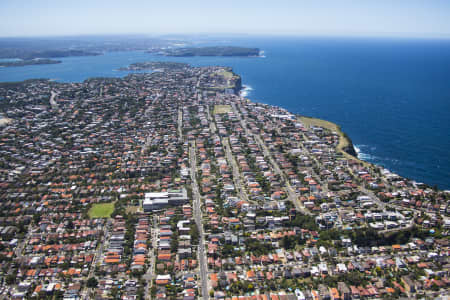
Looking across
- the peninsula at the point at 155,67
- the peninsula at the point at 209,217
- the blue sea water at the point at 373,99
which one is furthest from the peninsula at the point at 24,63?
the peninsula at the point at 209,217

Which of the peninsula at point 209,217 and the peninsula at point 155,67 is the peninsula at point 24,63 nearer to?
the peninsula at point 155,67

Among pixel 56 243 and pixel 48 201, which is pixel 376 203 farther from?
pixel 48 201

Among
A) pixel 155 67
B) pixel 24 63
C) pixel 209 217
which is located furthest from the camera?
pixel 24 63

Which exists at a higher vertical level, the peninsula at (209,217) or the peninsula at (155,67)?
the peninsula at (155,67)

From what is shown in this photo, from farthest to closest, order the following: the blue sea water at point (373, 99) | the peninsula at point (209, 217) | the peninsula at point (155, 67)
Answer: the peninsula at point (155, 67) < the blue sea water at point (373, 99) < the peninsula at point (209, 217)

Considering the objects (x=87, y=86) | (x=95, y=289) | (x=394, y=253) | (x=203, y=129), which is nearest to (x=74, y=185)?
(x=95, y=289)

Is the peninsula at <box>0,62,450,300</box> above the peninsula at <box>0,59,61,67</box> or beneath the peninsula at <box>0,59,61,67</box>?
beneath

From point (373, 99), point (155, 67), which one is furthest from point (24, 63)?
point (373, 99)

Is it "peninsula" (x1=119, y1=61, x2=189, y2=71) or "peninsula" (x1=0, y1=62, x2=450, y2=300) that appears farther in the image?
"peninsula" (x1=119, y1=61, x2=189, y2=71)

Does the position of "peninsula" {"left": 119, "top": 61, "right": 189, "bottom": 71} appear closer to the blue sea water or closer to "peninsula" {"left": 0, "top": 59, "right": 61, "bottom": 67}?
the blue sea water

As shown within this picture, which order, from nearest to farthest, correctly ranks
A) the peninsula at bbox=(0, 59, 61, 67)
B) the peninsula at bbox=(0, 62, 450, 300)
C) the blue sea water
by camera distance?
1. the peninsula at bbox=(0, 62, 450, 300)
2. the blue sea water
3. the peninsula at bbox=(0, 59, 61, 67)

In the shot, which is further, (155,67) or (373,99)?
(155,67)

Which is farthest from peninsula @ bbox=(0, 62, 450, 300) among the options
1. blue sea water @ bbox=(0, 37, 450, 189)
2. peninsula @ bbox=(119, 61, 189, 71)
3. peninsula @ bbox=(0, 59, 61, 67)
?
peninsula @ bbox=(0, 59, 61, 67)

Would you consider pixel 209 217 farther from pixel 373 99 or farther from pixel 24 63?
pixel 24 63
